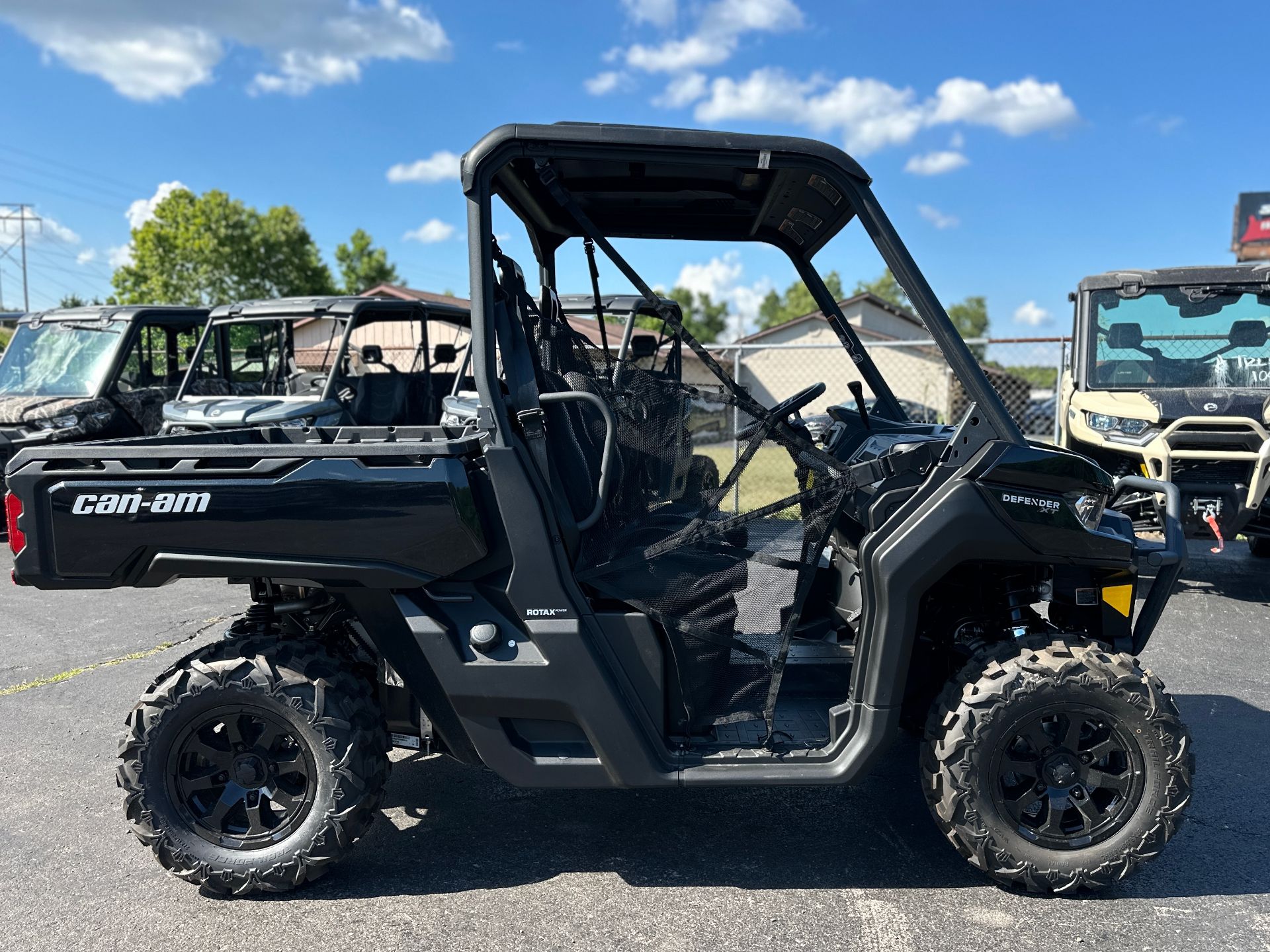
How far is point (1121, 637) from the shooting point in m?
3.26

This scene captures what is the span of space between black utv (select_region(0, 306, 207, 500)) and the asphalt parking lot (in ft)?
21.2

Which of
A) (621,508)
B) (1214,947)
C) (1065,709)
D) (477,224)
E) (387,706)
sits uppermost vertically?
(477,224)

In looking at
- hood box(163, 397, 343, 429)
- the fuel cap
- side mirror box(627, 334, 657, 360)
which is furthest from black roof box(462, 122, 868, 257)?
hood box(163, 397, 343, 429)

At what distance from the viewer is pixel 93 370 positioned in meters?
10.3

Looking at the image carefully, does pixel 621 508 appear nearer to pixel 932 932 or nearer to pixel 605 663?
pixel 605 663

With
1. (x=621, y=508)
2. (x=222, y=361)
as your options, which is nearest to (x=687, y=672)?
(x=621, y=508)

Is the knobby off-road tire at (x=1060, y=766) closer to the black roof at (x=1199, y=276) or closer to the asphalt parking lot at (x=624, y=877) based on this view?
the asphalt parking lot at (x=624, y=877)

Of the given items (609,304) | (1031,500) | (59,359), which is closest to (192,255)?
(59,359)

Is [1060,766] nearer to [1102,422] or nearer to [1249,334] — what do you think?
[1102,422]

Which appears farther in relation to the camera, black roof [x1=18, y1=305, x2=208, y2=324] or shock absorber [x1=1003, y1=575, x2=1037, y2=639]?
black roof [x1=18, y1=305, x2=208, y2=324]

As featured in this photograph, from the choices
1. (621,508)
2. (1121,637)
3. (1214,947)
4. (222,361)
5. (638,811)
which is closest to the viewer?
(1214,947)

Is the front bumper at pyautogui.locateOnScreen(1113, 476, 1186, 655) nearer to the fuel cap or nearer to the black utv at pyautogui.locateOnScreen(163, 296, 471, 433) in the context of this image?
the fuel cap

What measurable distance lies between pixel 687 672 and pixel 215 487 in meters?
1.58

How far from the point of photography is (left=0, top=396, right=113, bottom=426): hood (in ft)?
31.2
